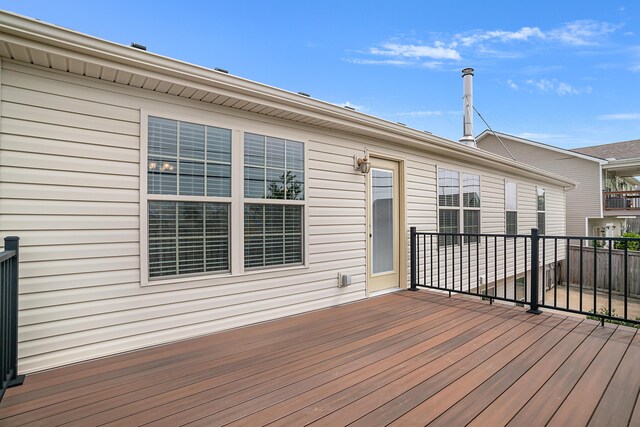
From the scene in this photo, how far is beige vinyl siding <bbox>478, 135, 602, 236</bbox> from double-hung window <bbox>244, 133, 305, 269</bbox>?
14.2 m

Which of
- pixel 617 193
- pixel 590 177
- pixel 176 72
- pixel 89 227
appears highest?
pixel 590 177

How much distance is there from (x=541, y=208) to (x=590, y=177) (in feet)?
19.3

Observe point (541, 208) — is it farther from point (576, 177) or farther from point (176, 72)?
point (176, 72)

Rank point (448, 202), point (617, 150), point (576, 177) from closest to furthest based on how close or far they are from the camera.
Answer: point (448, 202), point (576, 177), point (617, 150)

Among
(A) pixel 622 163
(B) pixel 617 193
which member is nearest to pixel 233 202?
(B) pixel 617 193

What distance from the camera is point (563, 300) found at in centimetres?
927

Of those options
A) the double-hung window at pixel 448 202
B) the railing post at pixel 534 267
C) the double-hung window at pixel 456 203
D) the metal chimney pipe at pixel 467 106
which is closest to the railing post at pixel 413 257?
the double-hung window at pixel 456 203

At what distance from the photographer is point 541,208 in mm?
9109

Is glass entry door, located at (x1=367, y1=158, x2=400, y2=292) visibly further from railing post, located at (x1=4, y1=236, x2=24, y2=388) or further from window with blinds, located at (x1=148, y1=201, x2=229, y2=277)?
railing post, located at (x1=4, y1=236, x2=24, y2=388)

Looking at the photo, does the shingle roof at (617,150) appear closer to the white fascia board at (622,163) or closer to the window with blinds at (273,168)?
the white fascia board at (622,163)

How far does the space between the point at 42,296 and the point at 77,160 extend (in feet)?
3.25

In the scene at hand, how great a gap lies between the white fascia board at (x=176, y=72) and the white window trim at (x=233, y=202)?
0.31 metres

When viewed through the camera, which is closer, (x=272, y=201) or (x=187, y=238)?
(x=187, y=238)

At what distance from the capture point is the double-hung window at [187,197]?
269 centimetres
